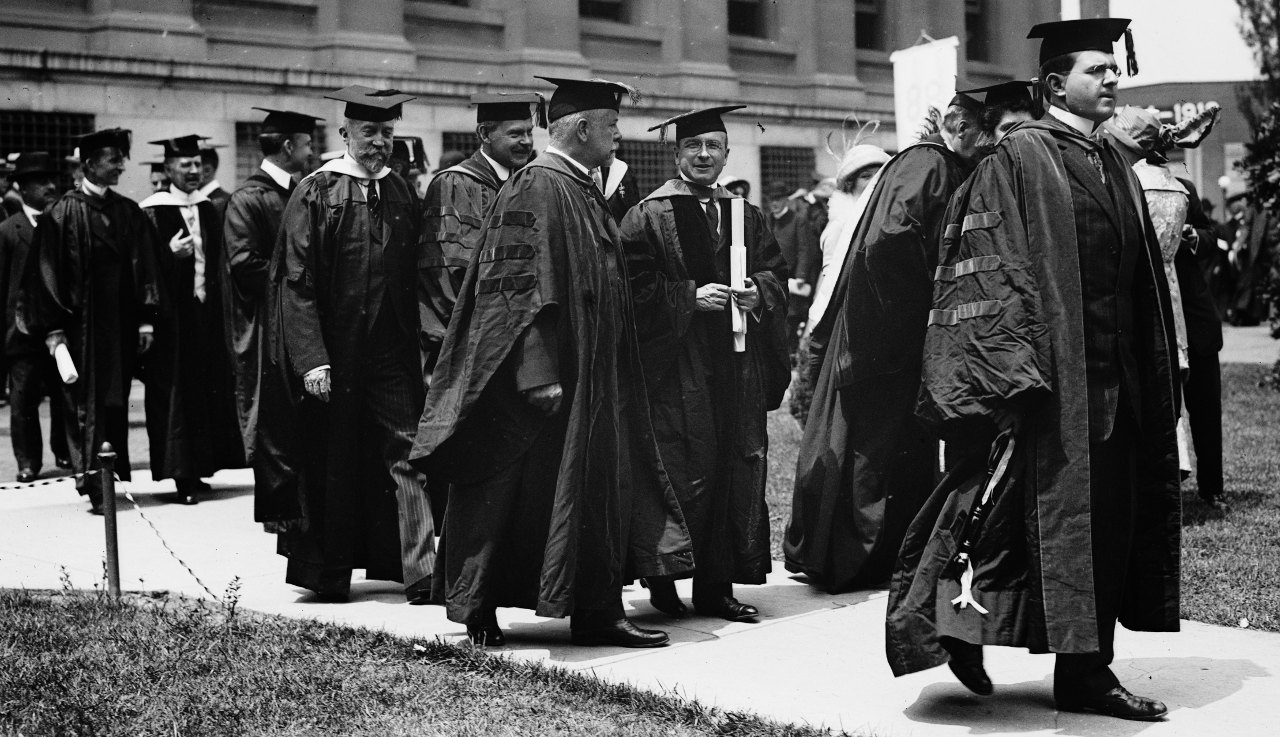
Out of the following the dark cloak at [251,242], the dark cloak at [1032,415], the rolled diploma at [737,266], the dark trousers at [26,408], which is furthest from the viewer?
the dark trousers at [26,408]

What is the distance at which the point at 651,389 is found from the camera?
6.64 m

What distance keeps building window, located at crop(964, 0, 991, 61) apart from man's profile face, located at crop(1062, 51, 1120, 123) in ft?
77.5

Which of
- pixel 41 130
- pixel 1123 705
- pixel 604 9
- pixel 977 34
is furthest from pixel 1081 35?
pixel 977 34

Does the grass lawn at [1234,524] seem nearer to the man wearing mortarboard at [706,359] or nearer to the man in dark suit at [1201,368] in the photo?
the man in dark suit at [1201,368]

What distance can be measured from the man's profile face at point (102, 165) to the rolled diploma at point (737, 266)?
4978mm

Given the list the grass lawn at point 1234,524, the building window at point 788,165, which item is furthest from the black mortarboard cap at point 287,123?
the building window at point 788,165

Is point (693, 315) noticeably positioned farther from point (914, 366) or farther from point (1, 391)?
point (1, 391)

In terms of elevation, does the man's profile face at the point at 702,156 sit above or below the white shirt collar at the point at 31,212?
below

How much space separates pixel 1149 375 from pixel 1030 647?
37.6 inches

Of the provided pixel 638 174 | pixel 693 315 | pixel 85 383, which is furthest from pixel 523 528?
pixel 638 174

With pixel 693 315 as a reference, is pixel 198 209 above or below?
above

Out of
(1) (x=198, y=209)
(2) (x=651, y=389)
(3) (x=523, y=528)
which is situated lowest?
(3) (x=523, y=528)

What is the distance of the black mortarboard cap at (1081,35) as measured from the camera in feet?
16.5

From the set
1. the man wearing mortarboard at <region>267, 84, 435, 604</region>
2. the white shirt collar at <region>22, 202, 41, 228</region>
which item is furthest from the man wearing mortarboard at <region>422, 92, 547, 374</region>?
the white shirt collar at <region>22, 202, 41, 228</region>
